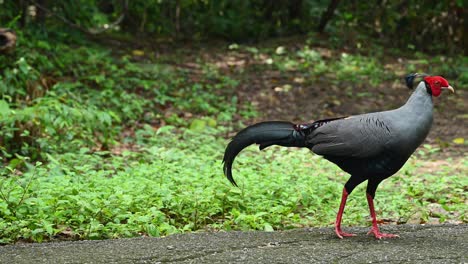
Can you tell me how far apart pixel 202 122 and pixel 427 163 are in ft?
10.7

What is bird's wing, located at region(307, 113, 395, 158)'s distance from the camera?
14.5 feet

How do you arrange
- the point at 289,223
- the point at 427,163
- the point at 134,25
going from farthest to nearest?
the point at 134,25 < the point at 427,163 < the point at 289,223

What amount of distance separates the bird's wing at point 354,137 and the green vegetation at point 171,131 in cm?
108

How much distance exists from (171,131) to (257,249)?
5.35 meters

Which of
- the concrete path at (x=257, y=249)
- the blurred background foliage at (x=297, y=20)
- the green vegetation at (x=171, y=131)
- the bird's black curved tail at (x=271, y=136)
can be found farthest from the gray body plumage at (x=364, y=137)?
the blurred background foliage at (x=297, y=20)

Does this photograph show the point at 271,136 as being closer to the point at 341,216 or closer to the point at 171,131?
the point at 341,216

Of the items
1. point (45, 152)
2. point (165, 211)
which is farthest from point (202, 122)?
point (165, 211)

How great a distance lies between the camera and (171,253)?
4344mm

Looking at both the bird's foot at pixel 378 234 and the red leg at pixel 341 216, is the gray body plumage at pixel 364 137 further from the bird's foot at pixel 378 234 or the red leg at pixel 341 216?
the bird's foot at pixel 378 234

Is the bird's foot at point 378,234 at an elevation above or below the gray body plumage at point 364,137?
below

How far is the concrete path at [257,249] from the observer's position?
421cm

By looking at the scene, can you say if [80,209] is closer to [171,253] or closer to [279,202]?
[171,253]

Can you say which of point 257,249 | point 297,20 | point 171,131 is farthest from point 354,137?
point 297,20

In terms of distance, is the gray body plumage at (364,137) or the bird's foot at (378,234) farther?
the bird's foot at (378,234)
